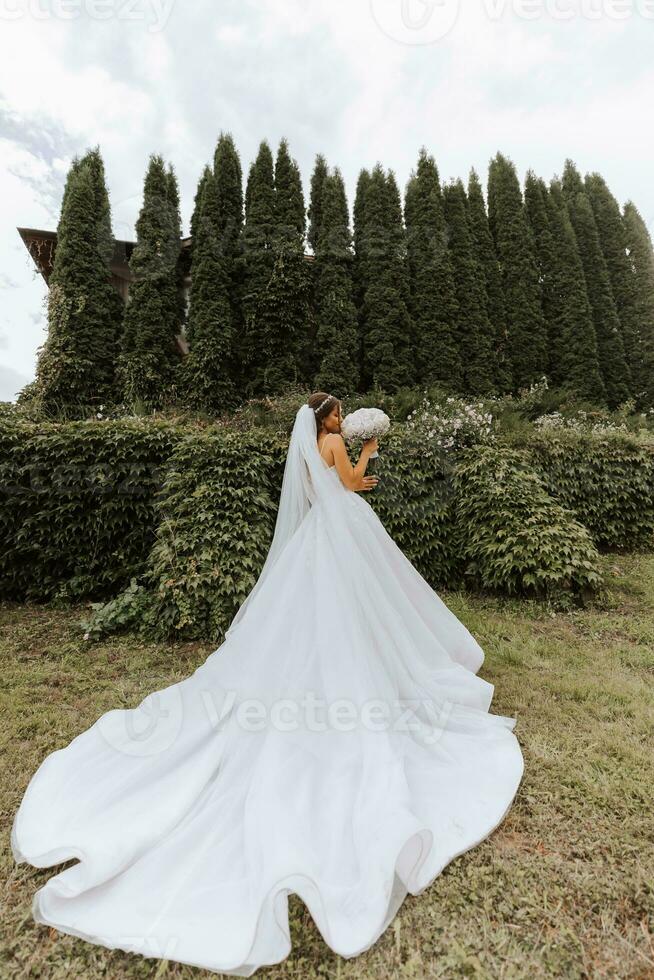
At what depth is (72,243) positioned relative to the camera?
11203 millimetres

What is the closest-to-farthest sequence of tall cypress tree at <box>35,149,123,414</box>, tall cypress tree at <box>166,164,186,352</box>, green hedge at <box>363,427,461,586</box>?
green hedge at <box>363,427,461,586</box>
tall cypress tree at <box>35,149,123,414</box>
tall cypress tree at <box>166,164,186,352</box>

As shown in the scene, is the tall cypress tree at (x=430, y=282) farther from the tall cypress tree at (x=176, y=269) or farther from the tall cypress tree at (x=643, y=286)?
the tall cypress tree at (x=643, y=286)

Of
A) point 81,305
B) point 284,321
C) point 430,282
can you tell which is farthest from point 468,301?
point 81,305

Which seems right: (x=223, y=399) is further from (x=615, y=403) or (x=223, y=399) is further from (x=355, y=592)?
(x=615, y=403)

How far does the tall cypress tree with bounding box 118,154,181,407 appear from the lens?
11180 mm

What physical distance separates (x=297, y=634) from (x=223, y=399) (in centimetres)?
951

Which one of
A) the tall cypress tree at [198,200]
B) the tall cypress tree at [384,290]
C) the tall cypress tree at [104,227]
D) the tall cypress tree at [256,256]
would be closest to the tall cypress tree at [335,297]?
the tall cypress tree at [384,290]

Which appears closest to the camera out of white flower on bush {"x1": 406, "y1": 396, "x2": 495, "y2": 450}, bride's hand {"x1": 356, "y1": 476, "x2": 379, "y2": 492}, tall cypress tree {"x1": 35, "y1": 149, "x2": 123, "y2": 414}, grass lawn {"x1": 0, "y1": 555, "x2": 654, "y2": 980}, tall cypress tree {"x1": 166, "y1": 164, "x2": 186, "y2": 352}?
grass lawn {"x1": 0, "y1": 555, "x2": 654, "y2": 980}

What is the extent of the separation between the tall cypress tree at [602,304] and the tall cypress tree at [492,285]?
13.8 feet

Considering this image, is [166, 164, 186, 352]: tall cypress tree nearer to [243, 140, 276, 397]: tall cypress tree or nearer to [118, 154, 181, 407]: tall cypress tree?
[118, 154, 181, 407]: tall cypress tree

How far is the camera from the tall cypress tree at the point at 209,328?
36.5 ft

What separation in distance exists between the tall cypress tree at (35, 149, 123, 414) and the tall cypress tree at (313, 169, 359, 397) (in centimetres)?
534

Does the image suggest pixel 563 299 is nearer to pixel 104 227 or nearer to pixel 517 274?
pixel 517 274

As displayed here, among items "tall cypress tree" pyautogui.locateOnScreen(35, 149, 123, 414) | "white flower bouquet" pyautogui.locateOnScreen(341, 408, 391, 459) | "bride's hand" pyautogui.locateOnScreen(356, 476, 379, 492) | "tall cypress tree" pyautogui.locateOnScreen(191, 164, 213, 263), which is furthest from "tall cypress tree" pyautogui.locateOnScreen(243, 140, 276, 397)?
"bride's hand" pyautogui.locateOnScreen(356, 476, 379, 492)
